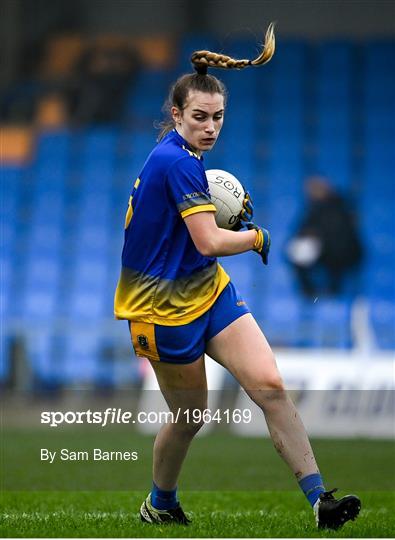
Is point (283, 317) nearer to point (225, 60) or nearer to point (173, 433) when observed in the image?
point (173, 433)

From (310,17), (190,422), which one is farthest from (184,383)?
(310,17)

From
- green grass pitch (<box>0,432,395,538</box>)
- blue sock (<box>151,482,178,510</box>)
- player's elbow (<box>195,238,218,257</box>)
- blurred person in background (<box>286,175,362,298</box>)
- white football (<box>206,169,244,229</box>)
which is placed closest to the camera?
player's elbow (<box>195,238,218,257</box>)

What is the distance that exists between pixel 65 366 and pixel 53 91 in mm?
5619

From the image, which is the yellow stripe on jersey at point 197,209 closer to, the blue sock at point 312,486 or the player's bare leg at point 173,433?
the player's bare leg at point 173,433

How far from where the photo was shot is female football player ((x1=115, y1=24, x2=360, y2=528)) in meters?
4.88

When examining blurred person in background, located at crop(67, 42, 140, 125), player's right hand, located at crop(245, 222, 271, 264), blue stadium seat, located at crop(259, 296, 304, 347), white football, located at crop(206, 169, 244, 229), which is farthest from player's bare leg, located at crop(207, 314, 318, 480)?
blurred person in background, located at crop(67, 42, 140, 125)

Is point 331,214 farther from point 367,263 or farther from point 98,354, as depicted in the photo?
point 98,354

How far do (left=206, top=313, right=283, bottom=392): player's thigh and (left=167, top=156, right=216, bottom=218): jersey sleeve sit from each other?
55 cm

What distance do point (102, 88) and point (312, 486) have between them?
1566 centimetres

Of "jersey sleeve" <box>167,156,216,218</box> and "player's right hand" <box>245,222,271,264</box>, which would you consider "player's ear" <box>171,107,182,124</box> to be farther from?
"player's right hand" <box>245,222,271,264</box>

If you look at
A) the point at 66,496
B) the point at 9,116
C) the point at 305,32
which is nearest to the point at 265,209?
the point at 305,32

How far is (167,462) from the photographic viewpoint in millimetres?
5289

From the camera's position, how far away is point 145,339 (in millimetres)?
5023

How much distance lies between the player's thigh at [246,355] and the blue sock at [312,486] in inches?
15.7
